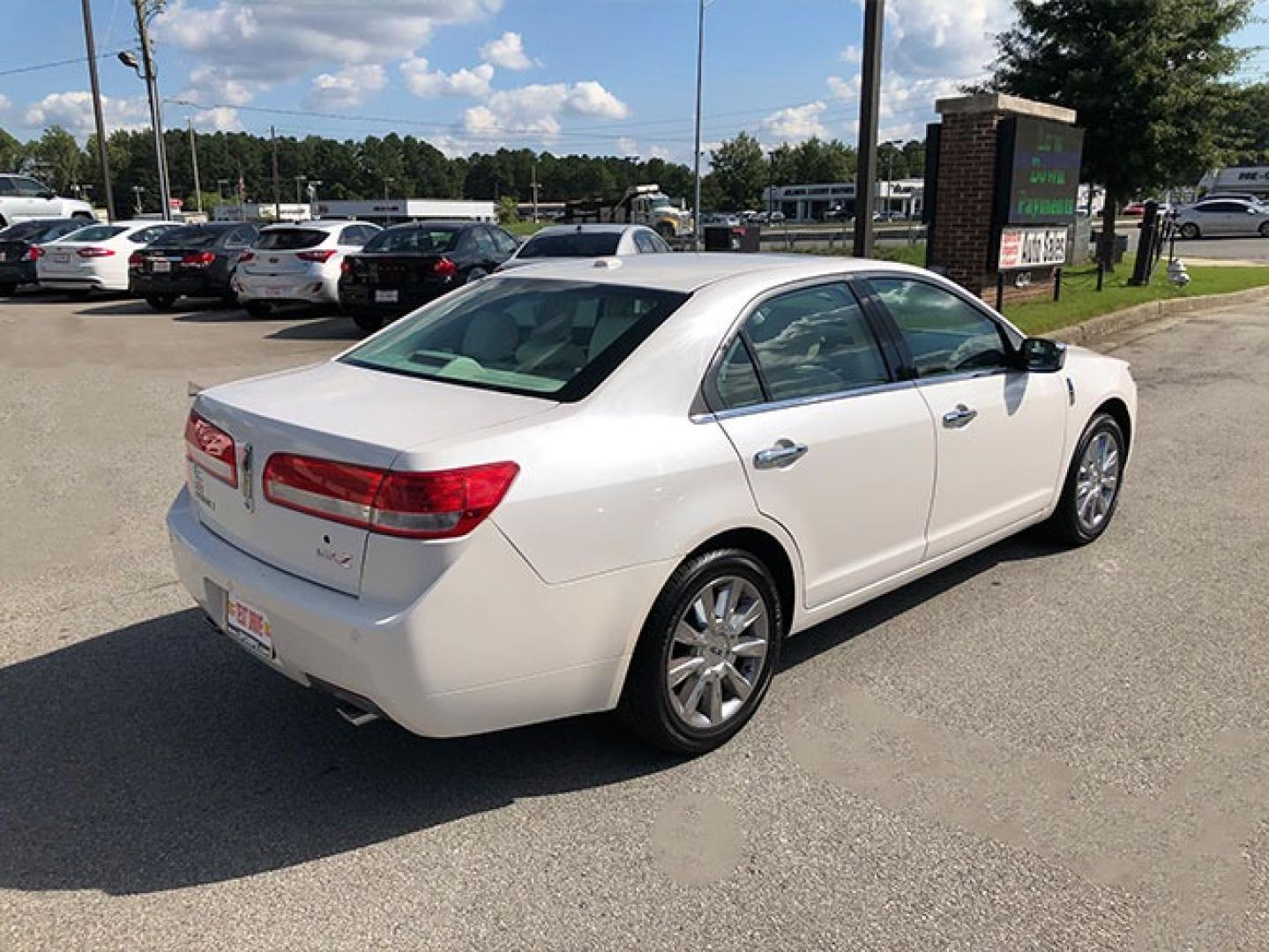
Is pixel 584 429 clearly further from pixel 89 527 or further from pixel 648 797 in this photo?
pixel 89 527

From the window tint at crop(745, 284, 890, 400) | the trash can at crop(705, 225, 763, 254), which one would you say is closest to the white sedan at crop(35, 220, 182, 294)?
the trash can at crop(705, 225, 763, 254)

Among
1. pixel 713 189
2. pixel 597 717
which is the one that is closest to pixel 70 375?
pixel 597 717

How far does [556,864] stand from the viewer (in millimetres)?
2898

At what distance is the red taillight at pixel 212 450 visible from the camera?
3.27 meters

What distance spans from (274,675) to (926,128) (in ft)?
39.4

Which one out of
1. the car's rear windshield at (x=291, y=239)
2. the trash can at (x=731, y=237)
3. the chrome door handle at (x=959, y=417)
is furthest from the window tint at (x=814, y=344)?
the trash can at (x=731, y=237)

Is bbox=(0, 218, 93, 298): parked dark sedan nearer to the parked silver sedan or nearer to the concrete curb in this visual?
the concrete curb

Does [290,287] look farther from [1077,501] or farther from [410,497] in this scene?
[410,497]

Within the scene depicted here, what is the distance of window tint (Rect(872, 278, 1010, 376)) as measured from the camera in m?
4.30

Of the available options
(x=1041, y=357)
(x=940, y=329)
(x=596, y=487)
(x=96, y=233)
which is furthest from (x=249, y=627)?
(x=96, y=233)

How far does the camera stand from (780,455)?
3498 millimetres

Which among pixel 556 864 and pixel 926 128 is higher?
pixel 926 128

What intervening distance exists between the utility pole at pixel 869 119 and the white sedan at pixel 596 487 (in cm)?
738

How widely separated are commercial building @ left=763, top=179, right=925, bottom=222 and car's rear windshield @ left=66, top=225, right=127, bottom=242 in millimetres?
76894
